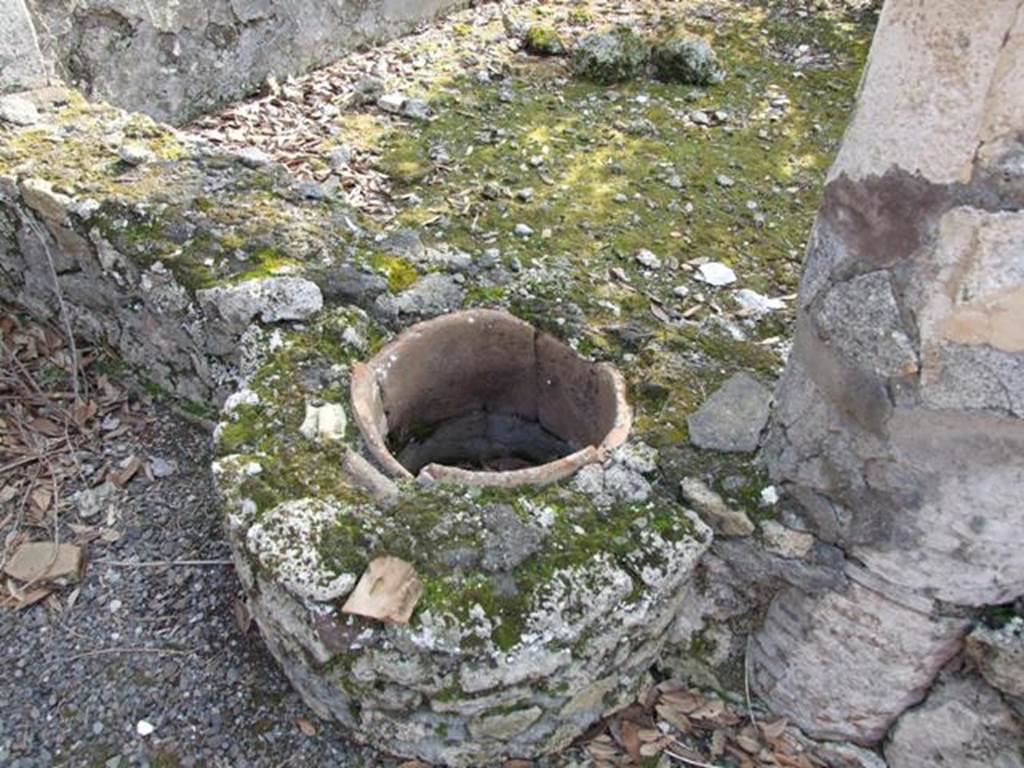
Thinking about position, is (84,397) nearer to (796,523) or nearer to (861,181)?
(796,523)

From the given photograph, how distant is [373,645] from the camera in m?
1.82

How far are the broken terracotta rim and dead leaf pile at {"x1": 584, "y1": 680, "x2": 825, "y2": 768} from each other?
66 cm

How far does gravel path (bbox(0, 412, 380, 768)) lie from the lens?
2100 mm

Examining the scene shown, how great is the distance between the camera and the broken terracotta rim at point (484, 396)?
2.39 m

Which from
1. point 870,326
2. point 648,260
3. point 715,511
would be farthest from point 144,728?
point 648,260

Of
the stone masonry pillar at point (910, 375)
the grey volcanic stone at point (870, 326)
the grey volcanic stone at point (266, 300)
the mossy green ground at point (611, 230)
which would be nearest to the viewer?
the stone masonry pillar at point (910, 375)

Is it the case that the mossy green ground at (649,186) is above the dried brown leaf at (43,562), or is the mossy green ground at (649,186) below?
above

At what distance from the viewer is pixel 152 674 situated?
223cm

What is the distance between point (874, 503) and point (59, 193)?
253 cm

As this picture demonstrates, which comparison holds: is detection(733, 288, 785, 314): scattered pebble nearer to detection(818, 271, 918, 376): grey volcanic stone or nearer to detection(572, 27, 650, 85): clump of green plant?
detection(818, 271, 918, 376): grey volcanic stone

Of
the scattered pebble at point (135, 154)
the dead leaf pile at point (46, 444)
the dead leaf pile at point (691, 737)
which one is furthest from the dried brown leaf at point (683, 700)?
the scattered pebble at point (135, 154)

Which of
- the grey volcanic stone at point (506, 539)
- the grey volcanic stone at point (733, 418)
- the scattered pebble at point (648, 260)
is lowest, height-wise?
the scattered pebble at point (648, 260)

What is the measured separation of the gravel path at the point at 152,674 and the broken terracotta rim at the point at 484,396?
633mm

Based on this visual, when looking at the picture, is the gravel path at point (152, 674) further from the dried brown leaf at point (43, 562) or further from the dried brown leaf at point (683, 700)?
the dried brown leaf at point (683, 700)
